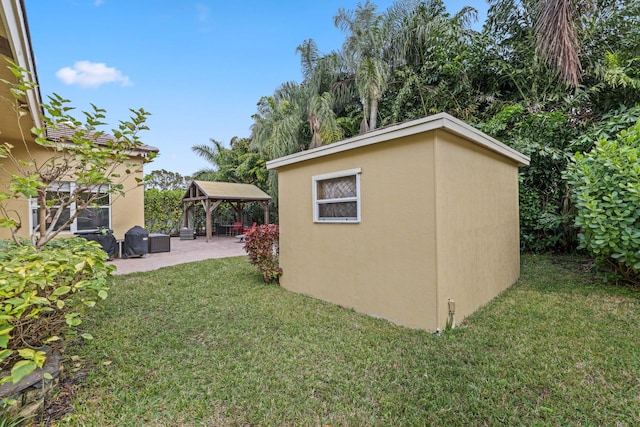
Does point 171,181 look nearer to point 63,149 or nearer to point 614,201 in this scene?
point 63,149

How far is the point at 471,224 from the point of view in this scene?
4688mm

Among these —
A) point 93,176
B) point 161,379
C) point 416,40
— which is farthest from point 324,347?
point 416,40

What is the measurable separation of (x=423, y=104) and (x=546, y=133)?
495cm

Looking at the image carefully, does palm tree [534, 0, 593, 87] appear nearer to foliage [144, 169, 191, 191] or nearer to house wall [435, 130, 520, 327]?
house wall [435, 130, 520, 327]

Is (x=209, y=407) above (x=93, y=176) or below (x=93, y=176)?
below

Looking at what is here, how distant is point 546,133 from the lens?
9.26 meters

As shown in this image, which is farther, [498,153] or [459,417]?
[498,153]

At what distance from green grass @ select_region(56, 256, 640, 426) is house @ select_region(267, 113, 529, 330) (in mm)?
419

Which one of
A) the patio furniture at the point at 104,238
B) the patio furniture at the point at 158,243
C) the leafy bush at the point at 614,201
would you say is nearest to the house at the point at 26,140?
the patio furniture at the point at 104,238

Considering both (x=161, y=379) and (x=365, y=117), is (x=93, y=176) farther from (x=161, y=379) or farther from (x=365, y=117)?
(x=365, y=117)

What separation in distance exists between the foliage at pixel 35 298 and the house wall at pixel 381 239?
327cm

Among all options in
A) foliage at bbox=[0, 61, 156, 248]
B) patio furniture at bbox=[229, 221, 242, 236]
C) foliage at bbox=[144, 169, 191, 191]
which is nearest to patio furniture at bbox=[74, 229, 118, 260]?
foliage at bbox=[0, 61, 156, 248]

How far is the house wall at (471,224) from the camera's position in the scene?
3943 mm

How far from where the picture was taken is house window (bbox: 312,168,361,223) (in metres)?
4.94
